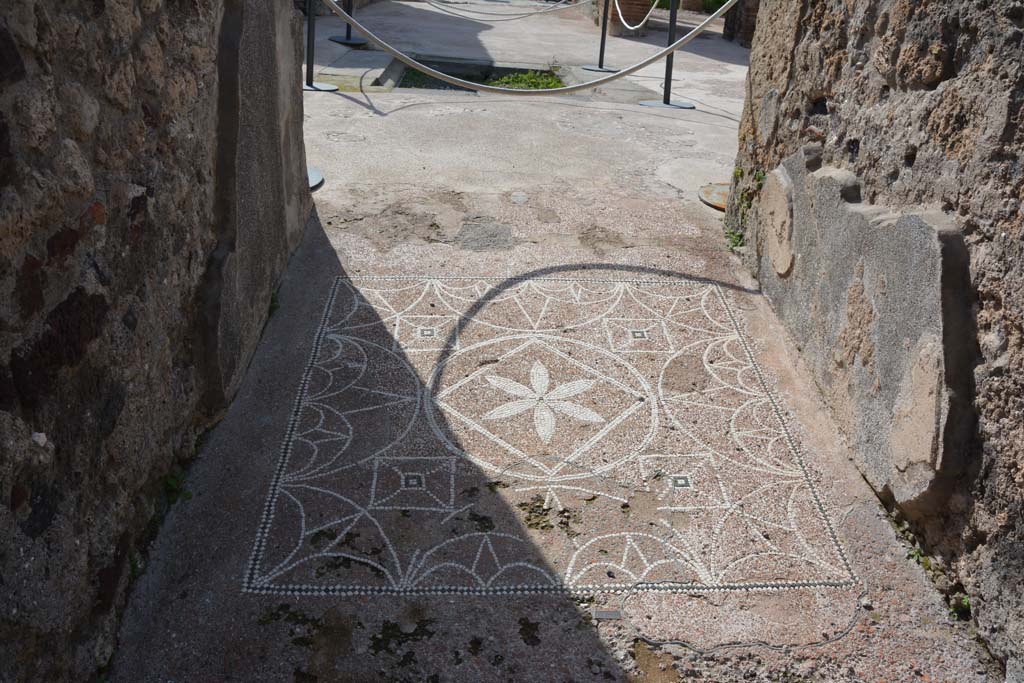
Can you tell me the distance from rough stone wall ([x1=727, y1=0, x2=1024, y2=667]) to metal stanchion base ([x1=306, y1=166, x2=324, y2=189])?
2154mm

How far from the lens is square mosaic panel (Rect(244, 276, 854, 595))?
6.68ft

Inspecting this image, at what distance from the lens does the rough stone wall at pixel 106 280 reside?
1.36m

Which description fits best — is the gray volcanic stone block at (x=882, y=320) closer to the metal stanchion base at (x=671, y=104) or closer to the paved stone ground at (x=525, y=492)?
the paved stone ground at (x=525, y=492)

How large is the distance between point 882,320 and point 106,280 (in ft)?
5.78

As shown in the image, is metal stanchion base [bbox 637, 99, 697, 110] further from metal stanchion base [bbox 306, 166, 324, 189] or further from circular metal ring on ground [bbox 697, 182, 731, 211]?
metal stanchion base [bbox 306, 166, 324, 189]

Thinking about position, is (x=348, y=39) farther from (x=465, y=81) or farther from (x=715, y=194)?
(x=715, y=194)

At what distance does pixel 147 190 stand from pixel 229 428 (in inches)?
29.8

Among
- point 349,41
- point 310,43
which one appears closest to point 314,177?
point 310,43

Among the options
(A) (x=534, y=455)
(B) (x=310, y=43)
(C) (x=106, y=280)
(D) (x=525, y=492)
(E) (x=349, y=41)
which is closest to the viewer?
(C) (x=106, y=280)

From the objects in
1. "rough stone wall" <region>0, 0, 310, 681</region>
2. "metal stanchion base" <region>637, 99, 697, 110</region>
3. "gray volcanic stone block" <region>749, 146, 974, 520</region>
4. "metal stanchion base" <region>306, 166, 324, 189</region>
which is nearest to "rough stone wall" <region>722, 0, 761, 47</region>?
"metal stanchion base" <region>637, 99, 697, 110</region>

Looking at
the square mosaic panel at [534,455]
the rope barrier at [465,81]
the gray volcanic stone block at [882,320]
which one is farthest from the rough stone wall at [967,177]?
the rope barrier at [465,81]

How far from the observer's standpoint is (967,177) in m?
1.97

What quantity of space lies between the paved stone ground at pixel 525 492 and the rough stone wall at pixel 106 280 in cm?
19

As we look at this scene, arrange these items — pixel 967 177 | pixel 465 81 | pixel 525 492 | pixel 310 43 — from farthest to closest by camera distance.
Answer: pixel 310 43 < pixel 465 81 < pixel 525 492 < pixel 967 177
